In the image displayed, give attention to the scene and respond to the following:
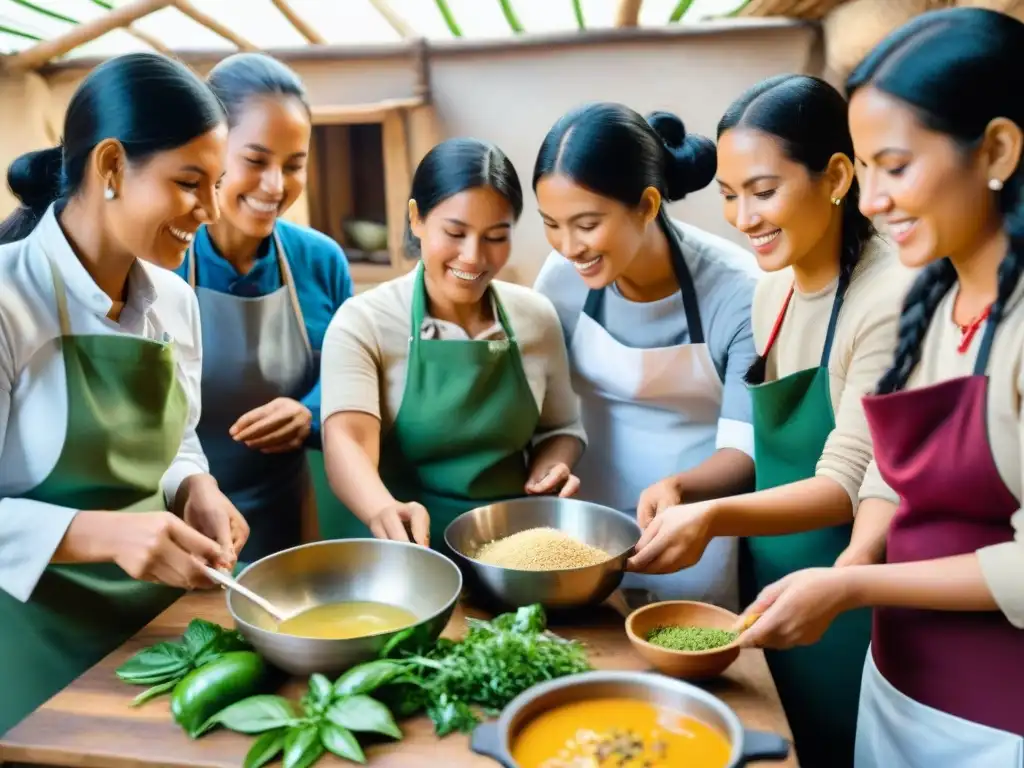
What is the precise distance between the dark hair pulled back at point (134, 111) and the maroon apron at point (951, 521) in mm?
1137

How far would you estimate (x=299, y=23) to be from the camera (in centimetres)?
264

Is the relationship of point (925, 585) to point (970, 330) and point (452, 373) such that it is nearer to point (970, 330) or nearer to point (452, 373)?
point (970, 330)

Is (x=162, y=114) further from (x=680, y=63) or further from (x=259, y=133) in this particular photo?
(x=680, y=63)

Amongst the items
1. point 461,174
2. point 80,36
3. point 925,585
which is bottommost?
point 925,585

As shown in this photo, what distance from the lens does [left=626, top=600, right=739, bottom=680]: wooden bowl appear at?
3.89 feet

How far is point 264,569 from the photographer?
138 cm

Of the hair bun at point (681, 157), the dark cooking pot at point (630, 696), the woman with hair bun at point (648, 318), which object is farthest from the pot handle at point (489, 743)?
the hair bun at point (681, 157)

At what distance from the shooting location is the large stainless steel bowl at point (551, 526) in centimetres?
134

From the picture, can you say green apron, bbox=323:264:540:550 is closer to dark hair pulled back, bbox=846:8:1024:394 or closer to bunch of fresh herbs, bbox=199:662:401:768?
bunch of fresh herbs, bbox=199:662:401:768

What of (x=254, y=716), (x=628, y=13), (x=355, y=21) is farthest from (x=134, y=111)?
(x=628, y=13)

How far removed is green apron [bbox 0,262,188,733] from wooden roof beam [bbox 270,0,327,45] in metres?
1.46

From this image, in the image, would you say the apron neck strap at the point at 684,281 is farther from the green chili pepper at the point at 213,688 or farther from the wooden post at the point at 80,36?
the wooden post at the point at 80,36

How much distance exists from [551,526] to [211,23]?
181 centimetres

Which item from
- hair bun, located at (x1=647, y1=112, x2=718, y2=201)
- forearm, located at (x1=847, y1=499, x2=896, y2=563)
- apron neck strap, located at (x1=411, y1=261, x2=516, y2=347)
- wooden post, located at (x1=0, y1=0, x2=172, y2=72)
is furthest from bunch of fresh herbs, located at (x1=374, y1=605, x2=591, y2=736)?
wooden post, located at (x1=0, y1=0, x2=172, y2=72)
